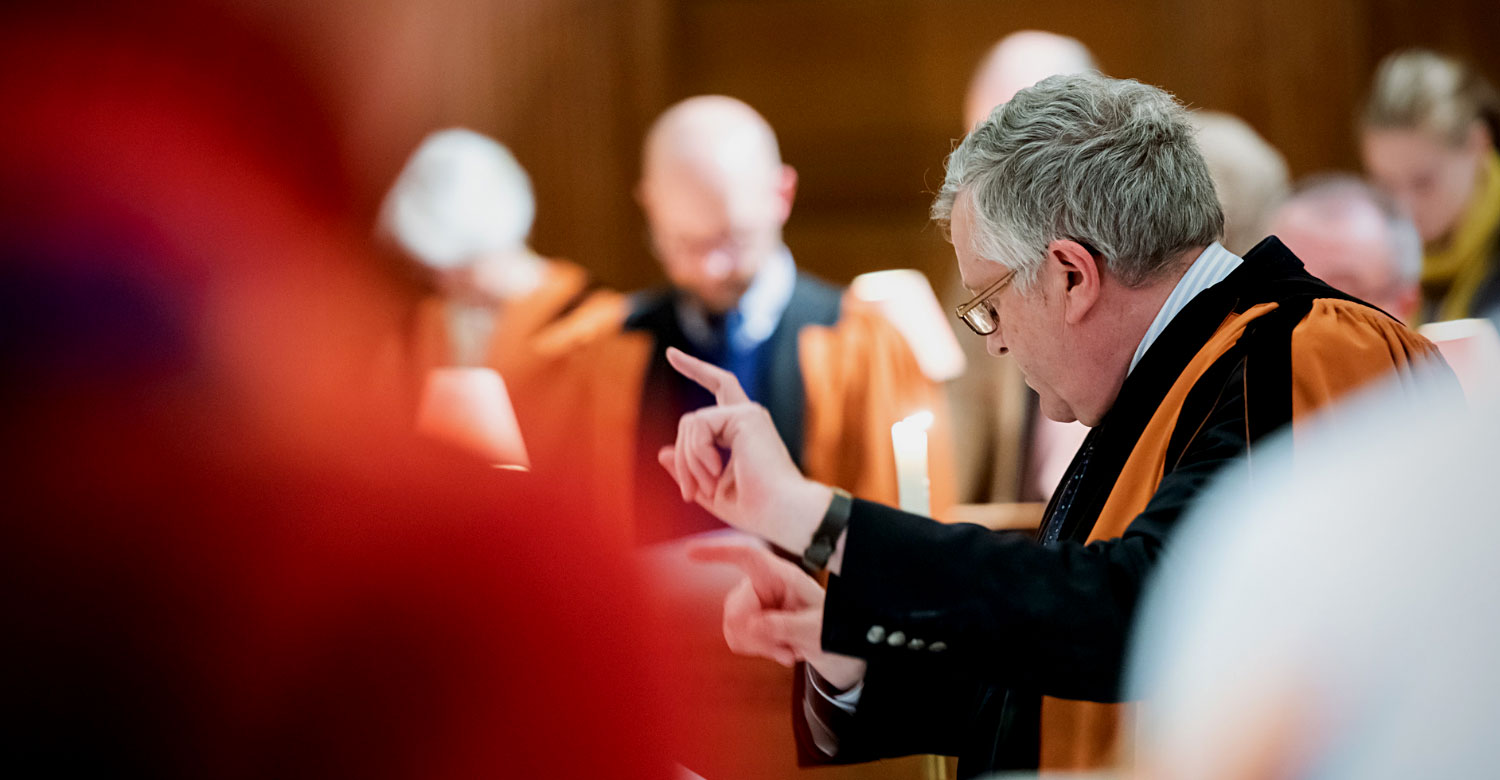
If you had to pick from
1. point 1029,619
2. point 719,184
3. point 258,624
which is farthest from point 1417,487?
point 719,184

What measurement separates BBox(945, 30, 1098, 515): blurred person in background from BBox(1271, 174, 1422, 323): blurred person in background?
655 millimetres

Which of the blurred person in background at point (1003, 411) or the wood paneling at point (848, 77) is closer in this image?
the blurred person in background at point (1003, 411)

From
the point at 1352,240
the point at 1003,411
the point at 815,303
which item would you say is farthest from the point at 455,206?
the point at 1352,240

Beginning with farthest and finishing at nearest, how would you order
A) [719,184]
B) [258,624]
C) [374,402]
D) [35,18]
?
[374,402] < [719,184] < [35,18] < [258,624]

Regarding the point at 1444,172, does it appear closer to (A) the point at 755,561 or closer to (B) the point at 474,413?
(B) the point at 474,413

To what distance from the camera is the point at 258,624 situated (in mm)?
1230

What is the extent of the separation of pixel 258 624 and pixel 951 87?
182 inches

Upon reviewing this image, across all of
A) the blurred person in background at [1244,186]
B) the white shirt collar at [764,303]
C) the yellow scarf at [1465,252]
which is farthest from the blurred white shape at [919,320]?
the yellow scarf at [1465,252]

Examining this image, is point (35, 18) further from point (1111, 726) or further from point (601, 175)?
point (601, 175)

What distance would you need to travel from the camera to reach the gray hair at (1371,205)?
321cm

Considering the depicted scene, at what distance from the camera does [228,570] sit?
1.26 metres

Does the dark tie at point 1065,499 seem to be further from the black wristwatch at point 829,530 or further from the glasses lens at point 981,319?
the black wristwatch at point 829,530

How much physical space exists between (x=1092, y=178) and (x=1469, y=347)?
2.30 m

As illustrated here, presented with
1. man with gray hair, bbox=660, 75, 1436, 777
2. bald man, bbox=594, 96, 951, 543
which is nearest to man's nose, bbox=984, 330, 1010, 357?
man with gray hair, bbox=660, 75, 1436, 777
